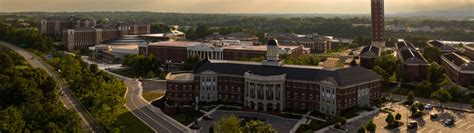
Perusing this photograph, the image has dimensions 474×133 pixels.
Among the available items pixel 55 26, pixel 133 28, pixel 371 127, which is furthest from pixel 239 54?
pixel 55 26

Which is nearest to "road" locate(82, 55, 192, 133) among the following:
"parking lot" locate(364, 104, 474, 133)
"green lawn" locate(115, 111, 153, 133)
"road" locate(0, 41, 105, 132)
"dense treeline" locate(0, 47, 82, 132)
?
"green lawn" locate(115, 111, 153, 133)

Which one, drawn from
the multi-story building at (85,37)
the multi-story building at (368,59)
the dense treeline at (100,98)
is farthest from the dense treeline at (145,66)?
the multi-story building at (85,37)

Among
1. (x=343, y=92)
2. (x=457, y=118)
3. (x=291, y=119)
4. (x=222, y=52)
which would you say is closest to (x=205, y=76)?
(x=291, y=119)

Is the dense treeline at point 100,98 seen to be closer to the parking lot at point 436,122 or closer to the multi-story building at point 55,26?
the parking lot at point 436,122

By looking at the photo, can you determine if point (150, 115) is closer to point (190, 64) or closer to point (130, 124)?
point (130, 124)

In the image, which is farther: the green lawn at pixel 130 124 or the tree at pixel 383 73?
the tree at pixel 383 73

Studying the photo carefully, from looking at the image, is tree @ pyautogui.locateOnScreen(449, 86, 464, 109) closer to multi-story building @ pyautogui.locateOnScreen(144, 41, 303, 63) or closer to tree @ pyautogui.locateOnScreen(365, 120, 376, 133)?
tree @ pyautogui.locateOnScreen(365, 120, 376, 133)

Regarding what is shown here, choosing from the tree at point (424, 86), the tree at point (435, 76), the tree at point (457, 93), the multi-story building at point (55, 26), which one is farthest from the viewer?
the multi-story building at point (55, 26)
